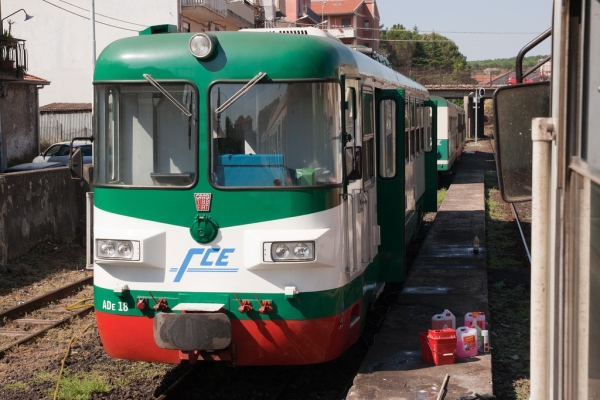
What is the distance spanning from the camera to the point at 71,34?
3862cm

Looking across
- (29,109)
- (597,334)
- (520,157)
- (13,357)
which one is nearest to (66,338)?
(13,357)

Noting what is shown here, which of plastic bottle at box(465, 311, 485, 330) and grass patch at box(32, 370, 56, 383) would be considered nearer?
grass patch at box(32, 370, 56, 383)

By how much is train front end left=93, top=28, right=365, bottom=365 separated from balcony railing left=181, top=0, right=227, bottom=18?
32.0m

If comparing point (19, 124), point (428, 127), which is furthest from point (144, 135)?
point (19, 124)

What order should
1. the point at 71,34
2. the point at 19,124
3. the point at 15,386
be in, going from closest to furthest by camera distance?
the point at 15,386 < the point at 19,124 < the point at 71,34

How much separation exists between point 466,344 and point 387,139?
2.48m

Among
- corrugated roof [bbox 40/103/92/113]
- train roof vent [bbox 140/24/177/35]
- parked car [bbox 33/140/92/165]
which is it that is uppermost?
corrugated roof [bbox 40/103/92/113]

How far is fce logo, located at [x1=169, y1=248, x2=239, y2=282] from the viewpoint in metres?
6.06

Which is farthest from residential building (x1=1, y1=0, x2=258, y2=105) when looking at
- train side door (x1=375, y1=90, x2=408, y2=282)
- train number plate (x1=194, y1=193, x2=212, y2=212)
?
train number plate (x1=194, y1=193, x2=212, y2=212)

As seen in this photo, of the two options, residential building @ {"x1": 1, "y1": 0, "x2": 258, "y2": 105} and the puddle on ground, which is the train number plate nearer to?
the puddle on ground

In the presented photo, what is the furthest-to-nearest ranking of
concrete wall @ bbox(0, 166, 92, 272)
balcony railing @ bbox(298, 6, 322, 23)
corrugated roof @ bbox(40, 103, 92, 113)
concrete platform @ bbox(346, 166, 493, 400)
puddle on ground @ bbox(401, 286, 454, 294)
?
1. balcony railing @ bbox(298, 6, 322, 23)
2. corrugated roof @ bbox(40, 103, 92, 113)
3. concrete wall @ bbox(0, 166, 92, 272)
4. puddle on ground @ bbox(401, 286, 454, 294)
5. concrete platform @ bbox(346, 166, 493, 400)

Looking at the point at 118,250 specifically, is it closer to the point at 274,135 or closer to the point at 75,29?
the point at 274,135

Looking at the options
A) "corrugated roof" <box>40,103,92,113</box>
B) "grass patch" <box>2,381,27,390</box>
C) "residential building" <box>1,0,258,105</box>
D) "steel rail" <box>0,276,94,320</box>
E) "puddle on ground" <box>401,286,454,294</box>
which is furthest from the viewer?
"residential building" <box>1,0,258,105</box>

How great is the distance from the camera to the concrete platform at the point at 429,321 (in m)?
6.34
